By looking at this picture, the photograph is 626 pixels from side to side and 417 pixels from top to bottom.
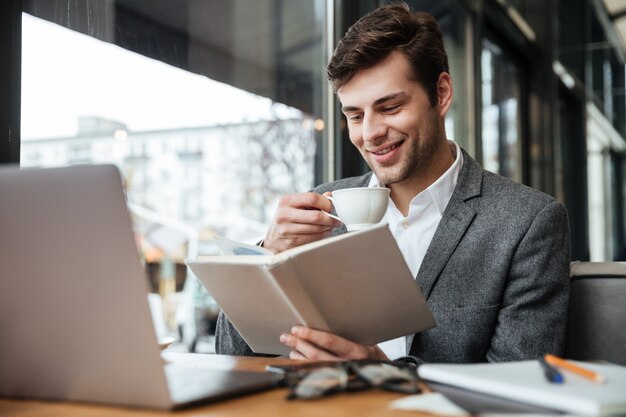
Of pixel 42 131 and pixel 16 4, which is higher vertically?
pixel 16 4

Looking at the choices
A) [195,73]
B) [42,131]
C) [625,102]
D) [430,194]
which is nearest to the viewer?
[42,131]

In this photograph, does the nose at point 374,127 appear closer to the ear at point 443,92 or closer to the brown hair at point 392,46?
the brown hair at point 392,46

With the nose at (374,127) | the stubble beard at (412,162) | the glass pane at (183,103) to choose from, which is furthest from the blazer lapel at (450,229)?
the glass pane at (183,103)

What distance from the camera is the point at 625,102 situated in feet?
25.7

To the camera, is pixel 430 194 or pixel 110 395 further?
pixel 430 194

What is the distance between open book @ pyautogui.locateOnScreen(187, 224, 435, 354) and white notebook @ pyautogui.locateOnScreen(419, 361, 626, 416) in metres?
0.23

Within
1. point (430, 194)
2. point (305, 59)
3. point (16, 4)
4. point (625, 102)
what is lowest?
point (430, 194)

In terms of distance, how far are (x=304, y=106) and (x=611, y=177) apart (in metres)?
6.82

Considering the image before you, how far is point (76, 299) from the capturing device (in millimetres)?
784

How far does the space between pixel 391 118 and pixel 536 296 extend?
559 mm

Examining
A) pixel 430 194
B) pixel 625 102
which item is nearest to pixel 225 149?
pixel 430 194

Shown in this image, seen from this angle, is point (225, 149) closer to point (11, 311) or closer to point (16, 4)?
point (16, 4)

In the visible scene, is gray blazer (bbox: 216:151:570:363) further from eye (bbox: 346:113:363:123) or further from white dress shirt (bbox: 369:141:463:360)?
eye (bbox: 346:113:363:123)

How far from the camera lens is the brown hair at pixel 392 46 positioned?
166cm
